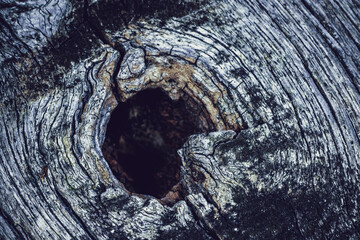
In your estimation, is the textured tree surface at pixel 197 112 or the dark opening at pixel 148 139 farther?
the dark opening at pixel 148 139

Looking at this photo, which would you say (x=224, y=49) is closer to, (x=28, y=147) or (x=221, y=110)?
(x=221, y=110)

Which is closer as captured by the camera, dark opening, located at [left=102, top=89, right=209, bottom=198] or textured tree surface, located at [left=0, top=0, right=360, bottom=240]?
textured tree surface, located at [left=0, top=0, right=360, bottom=240]

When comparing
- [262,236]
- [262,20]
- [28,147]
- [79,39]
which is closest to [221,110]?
[262,20]

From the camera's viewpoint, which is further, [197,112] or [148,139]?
[148,139]
